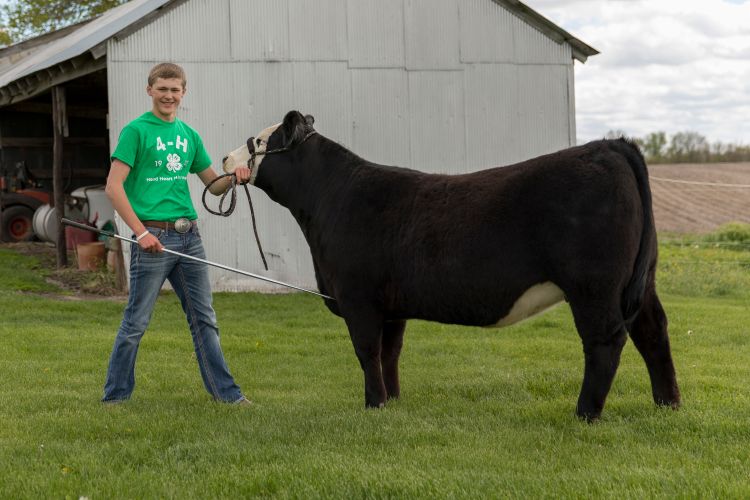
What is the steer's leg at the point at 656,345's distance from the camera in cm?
604

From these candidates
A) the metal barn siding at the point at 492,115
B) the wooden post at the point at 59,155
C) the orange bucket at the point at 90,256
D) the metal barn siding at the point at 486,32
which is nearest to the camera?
the metal barn siding at the point at 486,32

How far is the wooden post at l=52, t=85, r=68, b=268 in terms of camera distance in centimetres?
1598

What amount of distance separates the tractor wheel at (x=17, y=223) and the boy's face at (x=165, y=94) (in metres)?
17.2

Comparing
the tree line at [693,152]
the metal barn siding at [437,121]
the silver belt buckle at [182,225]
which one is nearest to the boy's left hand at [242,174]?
the silver belt buckle at [182,225]

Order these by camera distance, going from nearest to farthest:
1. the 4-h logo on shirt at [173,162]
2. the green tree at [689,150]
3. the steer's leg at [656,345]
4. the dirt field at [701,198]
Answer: the steer's leg at [656,345] → the 4-h logo on shirt at [173,162] → the dirt field at [701,198] → the green tree at [689,150]

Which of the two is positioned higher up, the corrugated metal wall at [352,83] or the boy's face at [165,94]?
the corrugated metal wall at [352,83]

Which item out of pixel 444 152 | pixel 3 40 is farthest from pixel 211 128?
pixel 3 40

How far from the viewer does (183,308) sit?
6.75 metres

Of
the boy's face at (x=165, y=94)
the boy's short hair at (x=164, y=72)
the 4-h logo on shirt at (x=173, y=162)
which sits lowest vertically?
the 4-h logo on shirt at (x=173, y=162)

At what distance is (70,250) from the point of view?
2012 cm

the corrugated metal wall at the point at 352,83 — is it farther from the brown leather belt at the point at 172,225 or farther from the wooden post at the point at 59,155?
the brown leather belt at the point at 172,225

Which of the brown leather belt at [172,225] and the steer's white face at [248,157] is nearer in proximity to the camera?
the brown leather belt at [172,225]

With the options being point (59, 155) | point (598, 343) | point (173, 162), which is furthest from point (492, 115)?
point (598, 343)

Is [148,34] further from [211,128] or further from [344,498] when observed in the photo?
[344,498]
